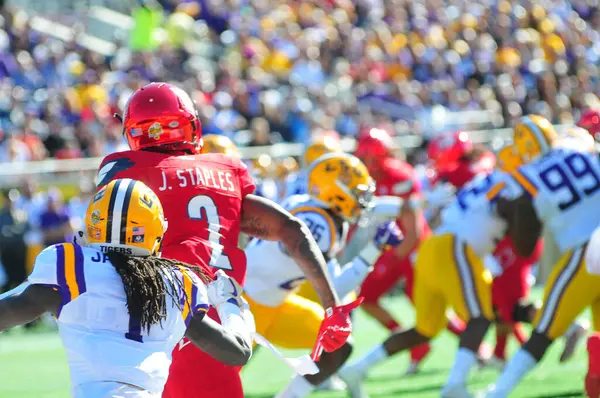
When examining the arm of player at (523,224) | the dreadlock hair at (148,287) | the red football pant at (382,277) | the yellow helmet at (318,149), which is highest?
the dreadlock hair at (148,287)

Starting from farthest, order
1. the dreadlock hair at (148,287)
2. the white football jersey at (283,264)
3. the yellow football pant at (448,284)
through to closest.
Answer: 1. the yellow football pant at (448,284)
2. the white football jersey at (283,264)
3. the dreadlock hair at (148,287)

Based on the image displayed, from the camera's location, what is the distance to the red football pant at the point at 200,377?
4348 mm

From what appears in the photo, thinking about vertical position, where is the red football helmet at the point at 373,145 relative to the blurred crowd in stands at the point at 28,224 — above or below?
above

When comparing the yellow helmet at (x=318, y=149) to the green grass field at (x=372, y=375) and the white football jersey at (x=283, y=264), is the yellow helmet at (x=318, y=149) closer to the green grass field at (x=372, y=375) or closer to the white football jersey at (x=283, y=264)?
the green grass field at (x=372, y=375)

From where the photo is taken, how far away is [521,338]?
8.47 meters

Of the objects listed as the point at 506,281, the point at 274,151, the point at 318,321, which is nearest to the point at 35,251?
the point at 274,151

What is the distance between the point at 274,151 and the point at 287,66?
436 cm

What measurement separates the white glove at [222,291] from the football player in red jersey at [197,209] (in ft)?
1.27

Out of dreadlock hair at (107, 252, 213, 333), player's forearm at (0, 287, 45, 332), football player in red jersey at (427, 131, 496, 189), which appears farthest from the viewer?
football player in red jersey at (427, 131, 496, 189)

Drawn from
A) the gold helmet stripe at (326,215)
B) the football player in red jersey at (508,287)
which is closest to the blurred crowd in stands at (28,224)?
the football player in red jersey at (508,287)

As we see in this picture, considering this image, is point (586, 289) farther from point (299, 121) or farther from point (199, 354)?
point (299, 121)

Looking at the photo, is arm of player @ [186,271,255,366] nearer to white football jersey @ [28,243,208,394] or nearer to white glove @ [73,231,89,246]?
white football jersey @ [28,243,208,394]

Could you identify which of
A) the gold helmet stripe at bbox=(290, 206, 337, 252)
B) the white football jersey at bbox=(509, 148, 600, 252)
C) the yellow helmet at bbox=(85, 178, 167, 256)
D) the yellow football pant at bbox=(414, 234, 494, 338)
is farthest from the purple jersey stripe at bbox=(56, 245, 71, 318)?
the yellow football pant at bbox=(414, 234, 494, 338)

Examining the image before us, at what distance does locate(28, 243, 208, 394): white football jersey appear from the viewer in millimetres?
3422
